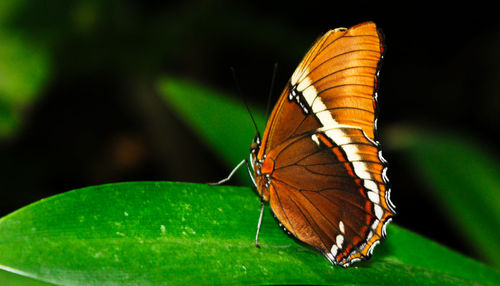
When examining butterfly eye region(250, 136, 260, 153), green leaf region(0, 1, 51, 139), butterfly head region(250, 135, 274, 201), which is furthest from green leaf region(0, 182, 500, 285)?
green leaf region(0, 1, 51, 139)

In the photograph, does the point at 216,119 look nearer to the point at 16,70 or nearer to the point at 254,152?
the point at 254,152

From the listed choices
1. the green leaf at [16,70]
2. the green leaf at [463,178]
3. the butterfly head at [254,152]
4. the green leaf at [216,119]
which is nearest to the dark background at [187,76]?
the green leaf at [16,70]

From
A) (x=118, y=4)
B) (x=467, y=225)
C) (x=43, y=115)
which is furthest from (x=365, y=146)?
(x=43, y=115)

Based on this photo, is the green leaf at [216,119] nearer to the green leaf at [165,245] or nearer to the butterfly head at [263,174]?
the butterfly head at [263,174]

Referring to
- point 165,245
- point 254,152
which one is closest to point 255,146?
point 254,152

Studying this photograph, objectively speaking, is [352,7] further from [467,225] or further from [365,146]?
[365,146]

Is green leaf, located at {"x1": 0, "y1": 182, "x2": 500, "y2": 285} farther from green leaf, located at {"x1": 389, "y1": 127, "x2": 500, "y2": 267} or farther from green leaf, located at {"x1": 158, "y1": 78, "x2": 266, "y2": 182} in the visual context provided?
green leaf, located at {"x1": 389, "y1": 127, "x2": 500, "y2": 267}

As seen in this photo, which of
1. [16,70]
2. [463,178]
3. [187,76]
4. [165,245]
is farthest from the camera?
[187,76]
